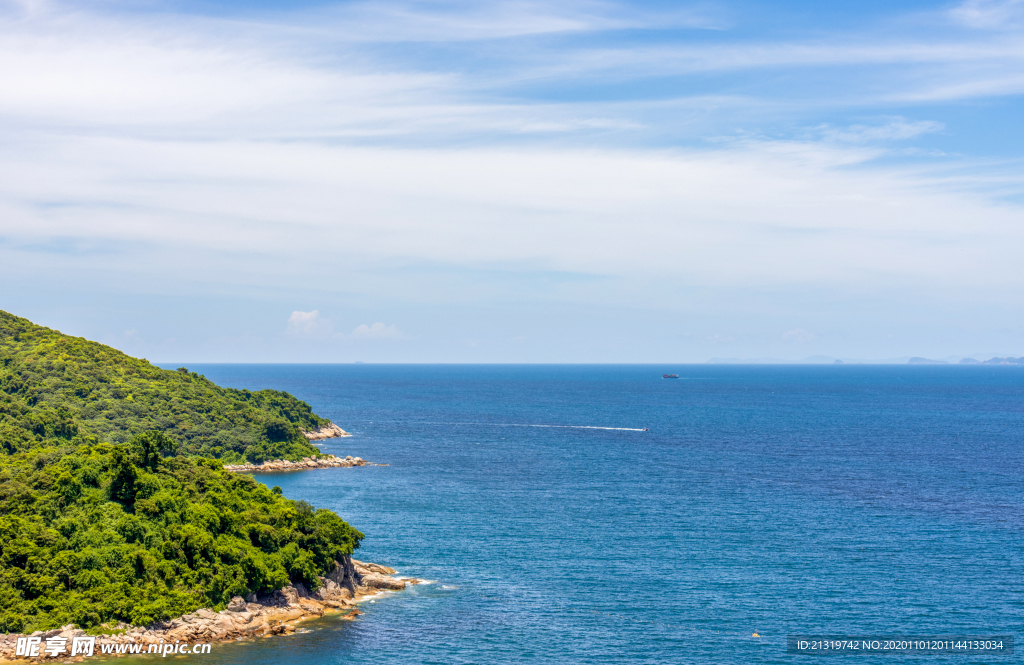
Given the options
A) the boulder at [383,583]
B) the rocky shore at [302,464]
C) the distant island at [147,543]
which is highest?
the distant island at [147,543]

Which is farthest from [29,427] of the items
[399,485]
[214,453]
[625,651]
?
[625,651]

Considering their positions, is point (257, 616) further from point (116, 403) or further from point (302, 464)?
point (116, 403)

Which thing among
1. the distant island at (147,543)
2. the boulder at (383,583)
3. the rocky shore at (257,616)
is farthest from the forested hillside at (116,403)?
the rocky shore at (257,616)


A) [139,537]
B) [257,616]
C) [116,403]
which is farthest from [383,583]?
[116,403]

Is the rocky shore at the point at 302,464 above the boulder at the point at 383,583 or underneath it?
above

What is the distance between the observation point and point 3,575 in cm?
5988

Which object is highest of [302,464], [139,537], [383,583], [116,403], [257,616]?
[116,403]

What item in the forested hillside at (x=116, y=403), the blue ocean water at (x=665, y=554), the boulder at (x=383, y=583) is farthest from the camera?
the forested hillside at (x=116, y=403)

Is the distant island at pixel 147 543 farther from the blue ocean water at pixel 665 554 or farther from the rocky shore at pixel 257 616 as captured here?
the blue ocean water at pixel 665 554

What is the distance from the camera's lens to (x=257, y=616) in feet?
215

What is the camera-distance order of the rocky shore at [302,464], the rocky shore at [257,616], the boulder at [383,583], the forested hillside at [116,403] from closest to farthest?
the rocky shore at [257,616], the boulder at [383,583], the forested hillside at [116,403], the rocky shore at [302,464]

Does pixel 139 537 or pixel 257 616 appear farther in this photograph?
pixel 139 537

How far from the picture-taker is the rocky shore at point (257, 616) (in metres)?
58.8

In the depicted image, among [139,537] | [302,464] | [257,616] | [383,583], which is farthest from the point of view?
[302,464]
